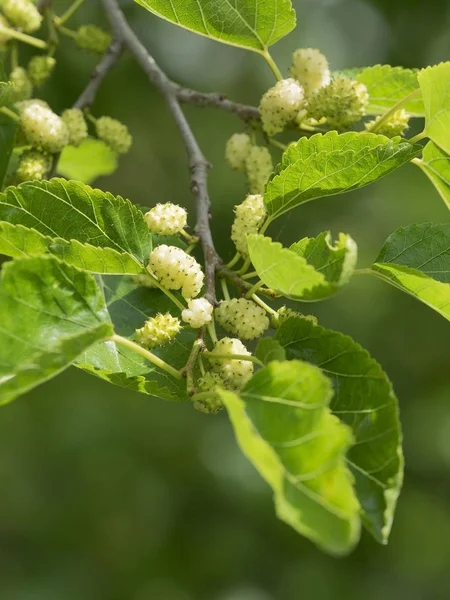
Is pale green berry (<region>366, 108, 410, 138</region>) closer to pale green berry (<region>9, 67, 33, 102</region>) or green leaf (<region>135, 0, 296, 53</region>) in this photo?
green leaf (<region>135, 0, 296, 53</region>)

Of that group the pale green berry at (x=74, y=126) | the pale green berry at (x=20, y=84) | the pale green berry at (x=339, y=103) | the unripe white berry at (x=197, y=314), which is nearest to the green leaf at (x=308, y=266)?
the unripe white berry at (x=197, y=314)

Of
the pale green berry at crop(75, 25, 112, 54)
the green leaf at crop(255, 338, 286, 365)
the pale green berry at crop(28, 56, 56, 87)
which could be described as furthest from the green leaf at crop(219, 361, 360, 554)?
the pale green berry at crop(75, 25, 112, 54)

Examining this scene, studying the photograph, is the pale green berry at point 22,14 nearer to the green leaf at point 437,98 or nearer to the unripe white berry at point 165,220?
the unripe white berry at point 165,220

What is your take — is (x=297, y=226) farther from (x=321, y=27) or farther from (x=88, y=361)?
(x=88, y=361)

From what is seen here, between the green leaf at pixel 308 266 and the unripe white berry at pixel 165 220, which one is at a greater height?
the green leaf at pixel 308 266

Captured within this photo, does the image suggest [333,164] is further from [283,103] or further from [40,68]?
[40,68]

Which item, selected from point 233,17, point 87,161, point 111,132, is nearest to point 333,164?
point 233,17

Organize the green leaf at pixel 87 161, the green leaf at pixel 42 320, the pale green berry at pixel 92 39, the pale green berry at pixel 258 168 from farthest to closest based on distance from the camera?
the green leaf at pixel 87 161 < the pale green berry at pixel 92 39 < the pale green berry at pixel 258 168 < the green leaf at pixel 42 320
